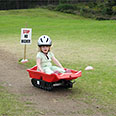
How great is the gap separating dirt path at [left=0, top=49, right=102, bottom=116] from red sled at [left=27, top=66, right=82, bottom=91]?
0.42 feet

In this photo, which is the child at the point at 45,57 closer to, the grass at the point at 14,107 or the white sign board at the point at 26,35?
the grass at the point at 14,107

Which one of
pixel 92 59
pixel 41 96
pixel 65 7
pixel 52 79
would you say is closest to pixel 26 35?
pixel 92 59

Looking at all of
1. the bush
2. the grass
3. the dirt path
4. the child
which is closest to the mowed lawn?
the dirt path

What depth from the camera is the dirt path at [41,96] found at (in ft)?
19.4

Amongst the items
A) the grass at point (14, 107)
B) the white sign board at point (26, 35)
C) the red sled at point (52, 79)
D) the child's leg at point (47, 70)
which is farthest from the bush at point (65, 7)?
the grass at point (14, 107)

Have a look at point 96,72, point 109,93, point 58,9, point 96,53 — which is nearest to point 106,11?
point 58,9

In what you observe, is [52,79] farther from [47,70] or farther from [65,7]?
[65,7]

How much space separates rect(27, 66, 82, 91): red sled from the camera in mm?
6820

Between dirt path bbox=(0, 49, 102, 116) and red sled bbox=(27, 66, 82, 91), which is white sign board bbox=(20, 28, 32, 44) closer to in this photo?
dirt path bbox=(0, 49, 102, 116)

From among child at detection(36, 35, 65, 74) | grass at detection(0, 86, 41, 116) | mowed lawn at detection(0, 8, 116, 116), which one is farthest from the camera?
child at detection(36, 35, 65, 74)

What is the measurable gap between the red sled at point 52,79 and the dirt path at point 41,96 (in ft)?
0.42

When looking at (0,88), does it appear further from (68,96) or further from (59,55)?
(59,55)

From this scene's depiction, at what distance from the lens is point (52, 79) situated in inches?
270

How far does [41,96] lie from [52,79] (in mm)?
413
